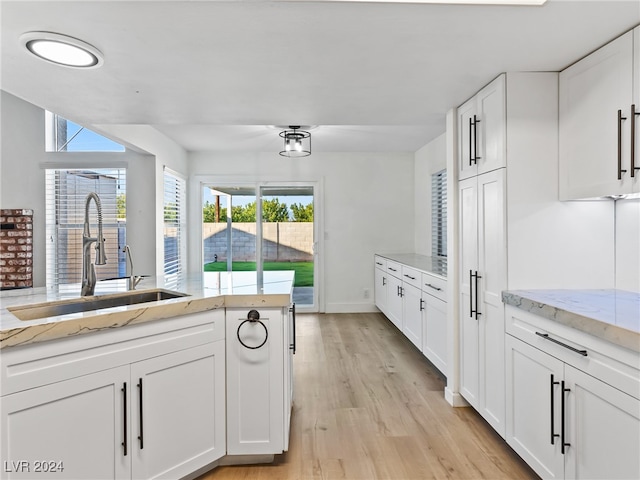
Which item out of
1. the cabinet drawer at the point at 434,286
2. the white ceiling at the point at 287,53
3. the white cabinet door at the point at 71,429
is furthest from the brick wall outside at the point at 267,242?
the white cabinet door at the point at 71,429

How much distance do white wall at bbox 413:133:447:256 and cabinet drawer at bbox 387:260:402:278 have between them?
29.7 inches

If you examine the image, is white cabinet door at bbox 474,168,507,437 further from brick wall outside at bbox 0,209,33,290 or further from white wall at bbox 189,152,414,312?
brick wall outside at bbox 0,209,33,290

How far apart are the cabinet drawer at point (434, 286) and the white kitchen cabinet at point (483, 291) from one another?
32 cm

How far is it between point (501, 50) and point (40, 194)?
5162 millimetres

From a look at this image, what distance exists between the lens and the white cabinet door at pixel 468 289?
96.4 inches

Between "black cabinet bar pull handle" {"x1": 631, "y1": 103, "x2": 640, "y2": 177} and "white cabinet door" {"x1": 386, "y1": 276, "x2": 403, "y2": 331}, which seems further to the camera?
"white cabinet door" {"x1": 386, "y1": 276, "x2": 403, "y2": 331}

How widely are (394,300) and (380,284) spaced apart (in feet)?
2.48

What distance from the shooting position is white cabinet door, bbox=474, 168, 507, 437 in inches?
84.0

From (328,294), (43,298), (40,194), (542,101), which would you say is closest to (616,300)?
(542,101)

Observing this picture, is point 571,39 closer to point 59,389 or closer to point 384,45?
point 384,45

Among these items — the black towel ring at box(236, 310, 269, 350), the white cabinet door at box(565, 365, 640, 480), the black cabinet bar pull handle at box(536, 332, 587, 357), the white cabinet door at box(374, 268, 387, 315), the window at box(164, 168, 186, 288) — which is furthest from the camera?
the white cabinet door at box(374, 268, 387, 315)

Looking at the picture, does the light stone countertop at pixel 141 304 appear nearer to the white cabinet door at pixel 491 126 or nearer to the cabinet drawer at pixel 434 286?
the cabinet drawer at pixel 434 286

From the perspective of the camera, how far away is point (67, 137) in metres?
4.61

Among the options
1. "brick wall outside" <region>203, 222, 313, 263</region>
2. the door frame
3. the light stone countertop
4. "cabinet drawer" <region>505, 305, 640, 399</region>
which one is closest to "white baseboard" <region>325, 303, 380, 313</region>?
the door frame
